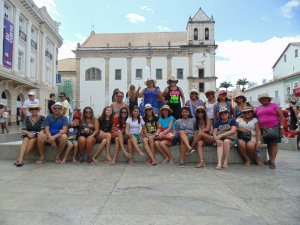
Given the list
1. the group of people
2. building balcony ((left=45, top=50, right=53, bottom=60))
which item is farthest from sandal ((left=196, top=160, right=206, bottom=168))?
building balcony ((left=45, top=50, right=53, bottom=60))

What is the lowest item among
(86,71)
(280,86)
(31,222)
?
(31,222)

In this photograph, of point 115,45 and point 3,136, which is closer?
point 3,136

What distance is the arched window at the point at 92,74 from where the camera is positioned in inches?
1919

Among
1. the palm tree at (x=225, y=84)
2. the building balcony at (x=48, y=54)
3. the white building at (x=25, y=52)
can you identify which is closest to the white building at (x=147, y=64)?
the white building at (x=25, y=52)

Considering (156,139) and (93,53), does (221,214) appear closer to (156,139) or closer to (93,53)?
(156,139)

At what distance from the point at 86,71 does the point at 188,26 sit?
729 inches

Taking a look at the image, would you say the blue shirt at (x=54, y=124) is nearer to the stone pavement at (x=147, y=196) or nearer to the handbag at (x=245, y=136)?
the stone pavement at (x=147, y=196)

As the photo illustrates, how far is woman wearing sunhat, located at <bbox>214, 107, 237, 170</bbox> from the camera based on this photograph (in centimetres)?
603

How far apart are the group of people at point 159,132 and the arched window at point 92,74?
140ft

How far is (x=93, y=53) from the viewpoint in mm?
48438

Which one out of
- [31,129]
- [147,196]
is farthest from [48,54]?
[147,196]

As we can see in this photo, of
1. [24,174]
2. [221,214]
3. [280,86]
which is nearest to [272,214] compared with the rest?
[221,214]

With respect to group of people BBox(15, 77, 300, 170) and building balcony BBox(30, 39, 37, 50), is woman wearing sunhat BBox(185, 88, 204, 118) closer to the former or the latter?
group of people BBox(15, 77, 300, 170)

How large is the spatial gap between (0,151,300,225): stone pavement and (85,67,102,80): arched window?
43969 mm
